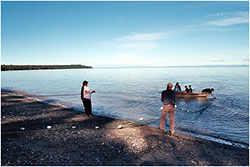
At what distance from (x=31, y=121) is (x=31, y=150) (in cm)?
487

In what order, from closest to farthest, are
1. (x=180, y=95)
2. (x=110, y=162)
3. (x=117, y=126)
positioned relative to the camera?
(x=110, y=162) < (x=117, y=126) < (x=180, y=95)

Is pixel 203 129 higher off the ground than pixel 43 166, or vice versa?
pixel 43 166

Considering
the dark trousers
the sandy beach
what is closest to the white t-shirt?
the dark trousers

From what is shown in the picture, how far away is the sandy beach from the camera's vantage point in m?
6.29

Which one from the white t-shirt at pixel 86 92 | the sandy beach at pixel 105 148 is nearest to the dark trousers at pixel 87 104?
the white t-shirt at pixel 86 92

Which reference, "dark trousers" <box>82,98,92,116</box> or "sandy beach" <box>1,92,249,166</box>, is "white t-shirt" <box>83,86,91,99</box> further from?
"sandy beach" <box>1,92,249,166</box>

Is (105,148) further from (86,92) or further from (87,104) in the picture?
(87,104)

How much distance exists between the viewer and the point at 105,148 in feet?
24.0

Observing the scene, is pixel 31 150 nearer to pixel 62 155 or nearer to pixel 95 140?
pixel 62 155

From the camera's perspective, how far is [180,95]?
2405 cm

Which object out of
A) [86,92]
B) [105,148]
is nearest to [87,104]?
[86,92]

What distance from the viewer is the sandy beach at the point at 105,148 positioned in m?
6.29

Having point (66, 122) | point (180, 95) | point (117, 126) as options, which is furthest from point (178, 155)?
point (180, 95)

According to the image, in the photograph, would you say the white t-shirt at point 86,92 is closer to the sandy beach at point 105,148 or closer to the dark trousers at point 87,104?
the dark trousers at point 87,104
